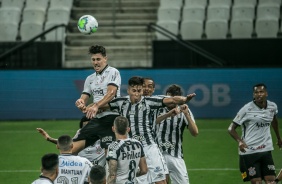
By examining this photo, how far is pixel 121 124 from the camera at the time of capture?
31.2ft

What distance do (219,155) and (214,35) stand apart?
813 centimetres

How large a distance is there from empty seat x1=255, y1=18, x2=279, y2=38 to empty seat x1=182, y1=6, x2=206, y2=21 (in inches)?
75.8

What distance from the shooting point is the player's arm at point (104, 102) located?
1051cm

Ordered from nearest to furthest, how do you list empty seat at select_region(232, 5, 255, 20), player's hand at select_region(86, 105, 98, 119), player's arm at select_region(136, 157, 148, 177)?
player's arm at select_region(136, 157, 148, 177) → player's hand at select_region(86, 105, 98, 119) → empty seat at select_region(232, 5, 255, 20)

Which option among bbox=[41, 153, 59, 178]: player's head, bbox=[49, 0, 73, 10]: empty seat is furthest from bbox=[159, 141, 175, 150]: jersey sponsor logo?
bbox=[49, 0, 73, 10]: empty seat

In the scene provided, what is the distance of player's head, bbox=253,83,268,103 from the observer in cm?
1234

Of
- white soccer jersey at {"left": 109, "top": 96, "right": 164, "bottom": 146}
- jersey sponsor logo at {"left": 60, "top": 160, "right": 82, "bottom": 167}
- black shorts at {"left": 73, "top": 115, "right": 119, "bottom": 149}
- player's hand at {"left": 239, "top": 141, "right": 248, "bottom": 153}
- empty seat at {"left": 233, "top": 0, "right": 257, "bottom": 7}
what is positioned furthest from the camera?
empty seat at {"left": 233, "top": 0, "right": 257, "bottom": 7}

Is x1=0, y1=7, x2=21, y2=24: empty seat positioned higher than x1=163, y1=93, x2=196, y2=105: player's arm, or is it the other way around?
x1=0, y1=7, x2=21, y2=24: empty seat

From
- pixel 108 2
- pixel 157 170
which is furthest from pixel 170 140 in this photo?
pixel 108 2

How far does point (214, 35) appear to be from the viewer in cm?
2448

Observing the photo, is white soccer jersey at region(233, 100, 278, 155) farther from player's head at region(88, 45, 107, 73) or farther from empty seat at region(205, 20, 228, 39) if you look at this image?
empty seat at region(205, 20, 228, 39)

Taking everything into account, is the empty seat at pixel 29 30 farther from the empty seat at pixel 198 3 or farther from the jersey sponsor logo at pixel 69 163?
the jersey sponsor logo at pixel 69 163

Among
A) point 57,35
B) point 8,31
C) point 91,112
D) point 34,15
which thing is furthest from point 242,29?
point 91,112

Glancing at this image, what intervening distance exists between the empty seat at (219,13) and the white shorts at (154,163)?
14.6 metres
